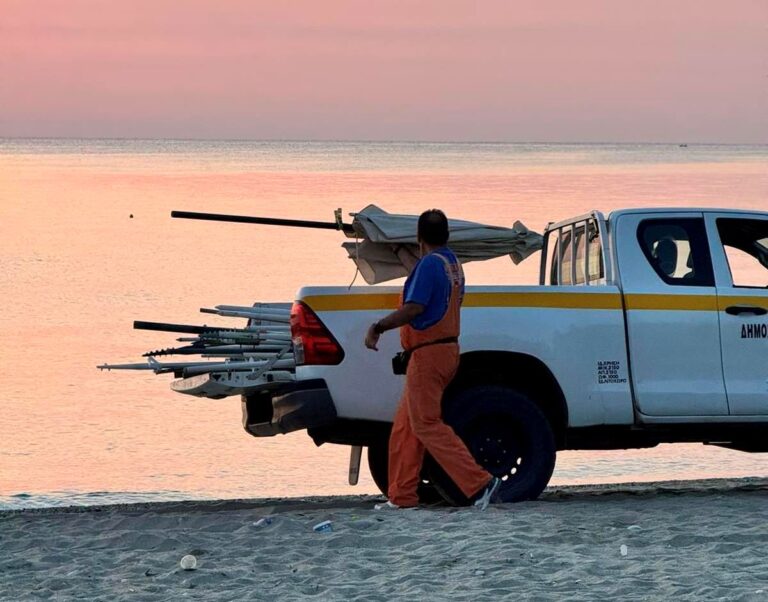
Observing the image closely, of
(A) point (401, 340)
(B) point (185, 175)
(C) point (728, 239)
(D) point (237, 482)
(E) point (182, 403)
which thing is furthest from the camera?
(B) point (185, 175)

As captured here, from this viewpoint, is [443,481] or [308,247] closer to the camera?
[443,481]

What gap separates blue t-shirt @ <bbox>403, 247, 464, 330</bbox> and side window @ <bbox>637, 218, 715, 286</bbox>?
4.90ft

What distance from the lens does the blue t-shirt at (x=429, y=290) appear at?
9.22 meters

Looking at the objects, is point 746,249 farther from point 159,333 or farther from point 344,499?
point 159,333

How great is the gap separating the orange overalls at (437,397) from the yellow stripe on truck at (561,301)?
216 millimetres

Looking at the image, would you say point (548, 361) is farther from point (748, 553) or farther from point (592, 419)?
point (748, 553)

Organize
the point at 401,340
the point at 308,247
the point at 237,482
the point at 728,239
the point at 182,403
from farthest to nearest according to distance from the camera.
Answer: the point at 308,247 < the point at 182,403 < the point at 237,482 < the point at 728,239 < the point at 401,340

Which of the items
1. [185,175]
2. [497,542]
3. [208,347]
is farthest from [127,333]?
[185,175]

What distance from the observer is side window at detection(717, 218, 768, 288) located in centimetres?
1022

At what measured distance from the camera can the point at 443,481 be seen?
973 cm

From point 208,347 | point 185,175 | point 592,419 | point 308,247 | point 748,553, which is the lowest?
point 748,553

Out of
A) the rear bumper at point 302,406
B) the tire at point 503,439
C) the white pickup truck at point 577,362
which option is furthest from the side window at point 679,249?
the rear bumper at point 302,406

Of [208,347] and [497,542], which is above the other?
[208,347]

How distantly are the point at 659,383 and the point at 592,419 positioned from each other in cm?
46
